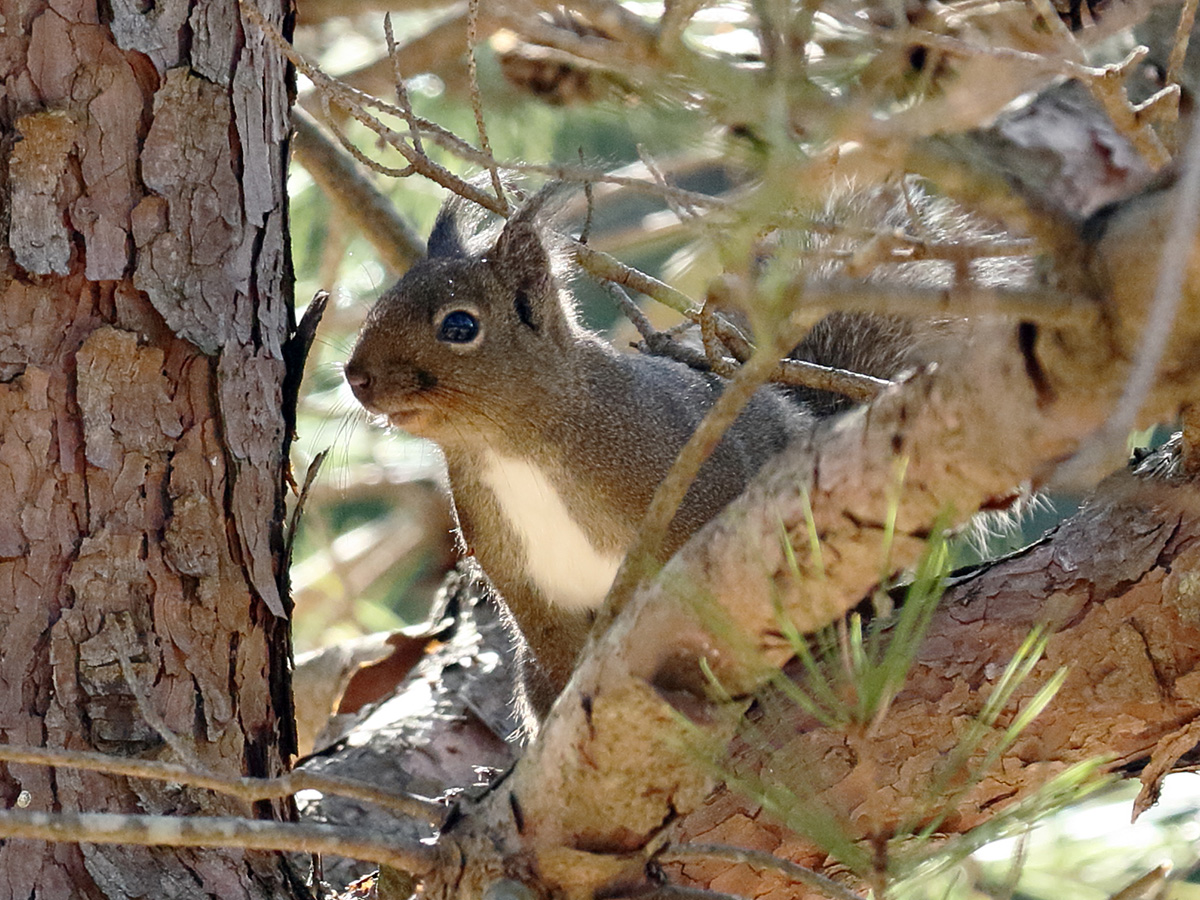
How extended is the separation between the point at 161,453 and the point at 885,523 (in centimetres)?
91

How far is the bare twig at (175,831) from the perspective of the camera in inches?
37.0

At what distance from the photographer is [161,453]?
59.6 inches

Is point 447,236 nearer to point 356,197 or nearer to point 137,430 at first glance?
point 356,197

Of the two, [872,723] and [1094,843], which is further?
[1094,843]

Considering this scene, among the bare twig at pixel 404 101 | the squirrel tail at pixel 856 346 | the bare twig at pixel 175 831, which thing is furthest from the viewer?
the squirrel tail at pixel 856 346

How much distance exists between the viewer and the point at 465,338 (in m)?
2.19

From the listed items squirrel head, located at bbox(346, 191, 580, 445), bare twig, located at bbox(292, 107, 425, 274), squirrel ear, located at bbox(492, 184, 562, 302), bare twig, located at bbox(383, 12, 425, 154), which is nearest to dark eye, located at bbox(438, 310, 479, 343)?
squirrel head, located at bbox(346, 191, 580, 445)

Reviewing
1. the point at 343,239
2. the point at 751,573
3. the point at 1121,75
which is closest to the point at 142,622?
the point at 751,573

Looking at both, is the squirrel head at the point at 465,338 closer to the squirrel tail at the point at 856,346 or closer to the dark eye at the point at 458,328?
the dark eye at the point at 458,328

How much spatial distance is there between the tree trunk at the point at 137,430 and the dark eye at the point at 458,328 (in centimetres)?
54

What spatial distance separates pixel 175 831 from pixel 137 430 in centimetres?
65

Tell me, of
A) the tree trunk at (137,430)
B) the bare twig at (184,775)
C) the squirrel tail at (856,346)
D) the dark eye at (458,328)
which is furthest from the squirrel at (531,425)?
the bare twig at (184,775)

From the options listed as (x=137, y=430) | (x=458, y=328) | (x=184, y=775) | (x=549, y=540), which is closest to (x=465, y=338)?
(x=458, y=328)

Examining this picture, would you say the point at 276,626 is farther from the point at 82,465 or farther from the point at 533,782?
the point at 533,782
